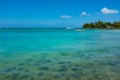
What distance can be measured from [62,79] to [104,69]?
2205 mm

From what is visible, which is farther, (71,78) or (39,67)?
(39,67)

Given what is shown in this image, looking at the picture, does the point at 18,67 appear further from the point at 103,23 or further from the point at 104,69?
the point at 103,23

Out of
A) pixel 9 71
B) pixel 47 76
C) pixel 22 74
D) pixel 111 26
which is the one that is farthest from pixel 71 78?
pixel 111 26

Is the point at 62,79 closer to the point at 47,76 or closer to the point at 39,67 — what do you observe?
the point at 47,76

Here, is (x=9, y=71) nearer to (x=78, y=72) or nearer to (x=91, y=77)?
(x=78, y=72)

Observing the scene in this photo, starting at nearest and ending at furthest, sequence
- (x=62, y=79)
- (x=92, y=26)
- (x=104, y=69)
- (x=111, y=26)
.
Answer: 1. (x=62, y=79)
2. (x=104, y=69)
3. (x=111, y=26)
4. (x=92, y=26)

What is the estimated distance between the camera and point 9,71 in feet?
26.5

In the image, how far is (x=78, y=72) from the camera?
7.91m

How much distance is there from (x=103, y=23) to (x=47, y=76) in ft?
398

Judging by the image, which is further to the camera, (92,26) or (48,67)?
(92,26)

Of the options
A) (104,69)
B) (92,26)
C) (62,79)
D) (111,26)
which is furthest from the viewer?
(92,26)

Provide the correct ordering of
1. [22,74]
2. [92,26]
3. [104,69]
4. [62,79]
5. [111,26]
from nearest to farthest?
[62,79], [22,74], [104,69], [111,26], [92,26]

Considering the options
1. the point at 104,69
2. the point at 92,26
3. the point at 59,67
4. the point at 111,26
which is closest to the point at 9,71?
the point at 59,67

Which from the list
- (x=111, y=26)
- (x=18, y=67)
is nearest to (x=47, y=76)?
(x=18, y=67)
